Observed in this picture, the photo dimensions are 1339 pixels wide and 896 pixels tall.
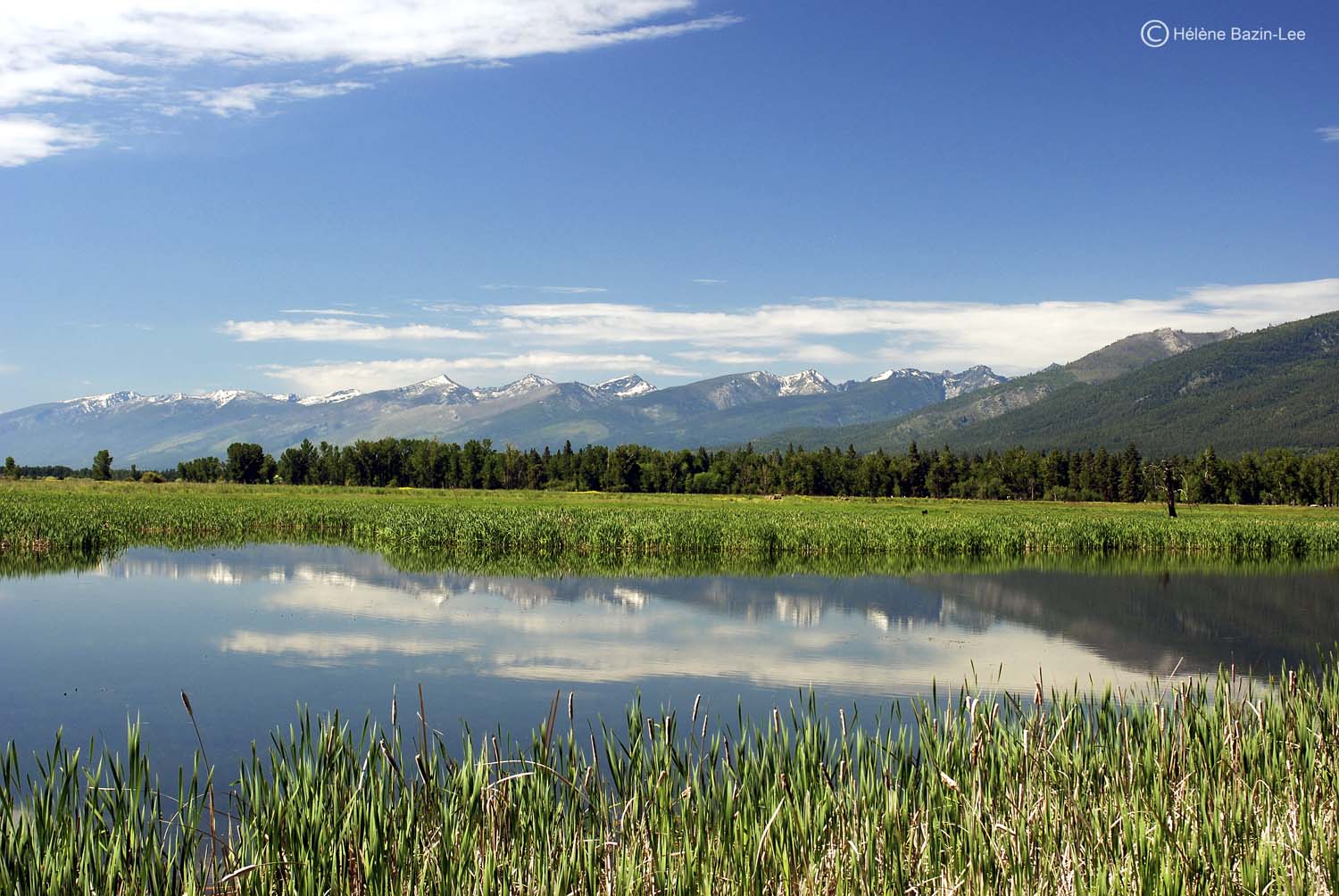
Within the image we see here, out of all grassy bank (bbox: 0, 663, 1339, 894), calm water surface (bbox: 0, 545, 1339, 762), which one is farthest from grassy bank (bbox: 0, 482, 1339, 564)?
grassy bank (bbox: 0, 663, 1339, 894)

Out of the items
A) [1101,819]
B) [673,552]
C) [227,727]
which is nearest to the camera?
[1101,819]

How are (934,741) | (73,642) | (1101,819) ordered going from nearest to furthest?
(1101,819) → (934,741) → (73,642)

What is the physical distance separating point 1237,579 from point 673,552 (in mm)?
21833

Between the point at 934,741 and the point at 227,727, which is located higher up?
the point at 934,741

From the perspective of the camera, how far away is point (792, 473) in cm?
14662

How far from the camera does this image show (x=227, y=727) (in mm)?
13570

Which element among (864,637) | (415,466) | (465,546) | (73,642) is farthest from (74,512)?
(415,466)

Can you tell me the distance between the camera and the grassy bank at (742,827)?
6.34 meters

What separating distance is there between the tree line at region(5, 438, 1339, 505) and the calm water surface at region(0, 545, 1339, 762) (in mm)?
104355

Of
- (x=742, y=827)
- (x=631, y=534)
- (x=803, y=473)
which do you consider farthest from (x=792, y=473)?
(x=742, y=827)

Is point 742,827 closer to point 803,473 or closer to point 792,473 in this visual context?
point 803,473

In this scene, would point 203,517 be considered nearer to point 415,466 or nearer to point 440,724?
point 440,724

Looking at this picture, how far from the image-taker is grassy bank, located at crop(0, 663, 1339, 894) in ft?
20.8

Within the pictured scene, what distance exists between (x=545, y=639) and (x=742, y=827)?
49.8 feet
